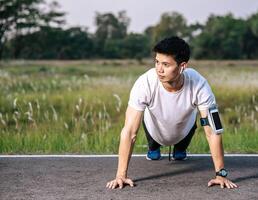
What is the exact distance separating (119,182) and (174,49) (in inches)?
39.4

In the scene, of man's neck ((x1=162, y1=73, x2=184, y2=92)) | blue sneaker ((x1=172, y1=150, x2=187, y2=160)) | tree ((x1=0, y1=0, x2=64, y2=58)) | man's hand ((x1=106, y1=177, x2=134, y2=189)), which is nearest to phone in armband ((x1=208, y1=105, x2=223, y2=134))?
man's neck ((x1=162, y1=73, x2=184, y2=92))

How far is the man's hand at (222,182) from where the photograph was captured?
369cm

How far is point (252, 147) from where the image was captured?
18.5ft

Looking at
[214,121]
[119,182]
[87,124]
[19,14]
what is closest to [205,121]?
[214,121]

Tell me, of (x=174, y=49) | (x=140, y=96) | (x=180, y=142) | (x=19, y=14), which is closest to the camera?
(x=174, y=49)

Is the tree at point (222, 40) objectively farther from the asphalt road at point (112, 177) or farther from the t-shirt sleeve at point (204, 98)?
the t-shirt sleeve at point (204, 98)

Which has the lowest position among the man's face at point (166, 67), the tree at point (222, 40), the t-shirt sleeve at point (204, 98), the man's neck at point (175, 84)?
the tree at point (222, 40)

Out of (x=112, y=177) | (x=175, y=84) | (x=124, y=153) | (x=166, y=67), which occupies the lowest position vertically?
(x=112, y=177)

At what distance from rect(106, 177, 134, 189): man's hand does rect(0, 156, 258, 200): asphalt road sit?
0.04m

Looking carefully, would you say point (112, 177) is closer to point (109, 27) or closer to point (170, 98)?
point (170, 98)

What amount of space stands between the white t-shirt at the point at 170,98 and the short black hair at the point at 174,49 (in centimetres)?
22

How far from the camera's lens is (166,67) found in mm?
3580

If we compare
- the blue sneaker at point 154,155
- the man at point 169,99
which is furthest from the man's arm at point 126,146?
the blue sneaker at point 154,155

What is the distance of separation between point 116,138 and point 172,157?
142cm
